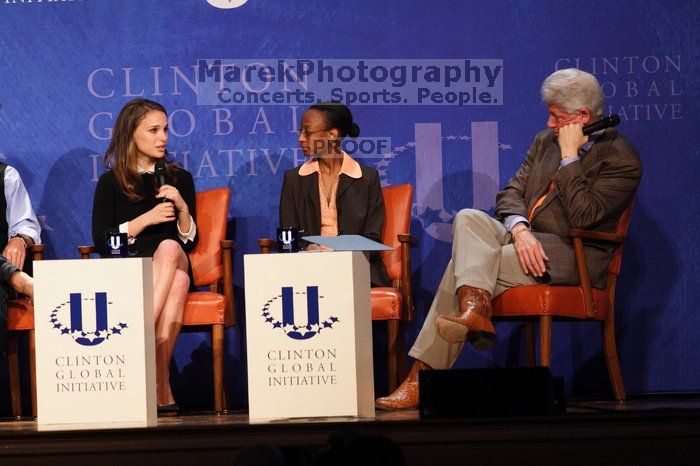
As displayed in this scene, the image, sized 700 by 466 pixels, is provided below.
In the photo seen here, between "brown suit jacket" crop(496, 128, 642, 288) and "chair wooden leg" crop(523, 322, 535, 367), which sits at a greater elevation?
"brown suit jacket" crop(496, 128, 642, 288)

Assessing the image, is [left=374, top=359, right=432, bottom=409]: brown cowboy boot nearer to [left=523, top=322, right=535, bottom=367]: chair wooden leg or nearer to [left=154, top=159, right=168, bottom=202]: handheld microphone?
[left=523, top=322, right=535, bottom=367]: chair wooden leg

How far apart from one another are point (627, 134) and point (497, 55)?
778 mm

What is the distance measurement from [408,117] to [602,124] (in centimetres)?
124

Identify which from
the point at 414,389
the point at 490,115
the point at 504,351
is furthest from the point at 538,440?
the point at 490,115

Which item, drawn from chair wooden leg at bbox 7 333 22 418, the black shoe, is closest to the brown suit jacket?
the black shoe

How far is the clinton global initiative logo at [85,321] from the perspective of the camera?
3.16 metres

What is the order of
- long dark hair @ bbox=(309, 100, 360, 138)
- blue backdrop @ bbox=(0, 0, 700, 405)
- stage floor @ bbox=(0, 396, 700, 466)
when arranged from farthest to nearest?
blue backdrop @ bbox=(0, 0, 700, 405) < long dark hair @ bbox=(309, 100, 360, 138) < stage floor @ bbox=(0, 396, 700, 466)

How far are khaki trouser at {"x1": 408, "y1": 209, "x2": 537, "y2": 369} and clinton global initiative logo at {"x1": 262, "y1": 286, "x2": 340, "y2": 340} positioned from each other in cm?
77

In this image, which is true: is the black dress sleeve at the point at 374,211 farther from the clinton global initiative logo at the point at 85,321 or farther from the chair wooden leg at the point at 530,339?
the clinton global initiative logo at the point at 85,321

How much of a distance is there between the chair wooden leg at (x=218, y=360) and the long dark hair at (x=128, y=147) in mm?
748

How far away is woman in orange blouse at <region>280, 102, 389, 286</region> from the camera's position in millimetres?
4543

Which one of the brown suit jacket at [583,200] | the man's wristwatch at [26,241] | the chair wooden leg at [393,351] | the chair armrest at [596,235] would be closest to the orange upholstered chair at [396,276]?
the chair wooden leg at [393,351]

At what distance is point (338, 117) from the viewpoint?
475 centimetres

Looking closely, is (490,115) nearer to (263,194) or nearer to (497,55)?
(497,55)
